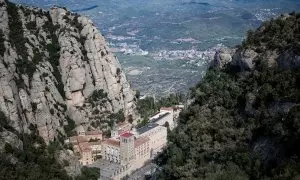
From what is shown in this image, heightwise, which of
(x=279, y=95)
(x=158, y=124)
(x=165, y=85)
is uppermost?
(x=279, y=95)

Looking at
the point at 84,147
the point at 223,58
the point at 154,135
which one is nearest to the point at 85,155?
the point at 84,147

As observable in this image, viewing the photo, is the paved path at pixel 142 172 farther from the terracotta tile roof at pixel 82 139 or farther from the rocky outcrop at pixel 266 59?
the rocky outcrop at pixel 266 59

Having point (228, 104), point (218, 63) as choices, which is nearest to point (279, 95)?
point (228, 104)

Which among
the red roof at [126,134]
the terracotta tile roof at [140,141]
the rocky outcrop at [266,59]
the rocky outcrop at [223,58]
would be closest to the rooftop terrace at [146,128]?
the terracotta tile roof at [140,141]

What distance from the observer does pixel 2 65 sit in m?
79.5

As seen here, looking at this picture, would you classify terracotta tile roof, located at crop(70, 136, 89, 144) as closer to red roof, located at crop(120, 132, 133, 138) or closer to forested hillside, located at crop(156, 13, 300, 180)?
red roof, located at crop(120, 132, 133, 138)

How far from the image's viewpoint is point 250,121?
54.1 m

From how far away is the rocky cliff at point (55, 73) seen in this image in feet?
268

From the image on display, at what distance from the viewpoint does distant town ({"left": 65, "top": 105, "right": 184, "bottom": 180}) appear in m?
83.1

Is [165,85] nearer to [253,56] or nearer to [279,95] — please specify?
[253,56]

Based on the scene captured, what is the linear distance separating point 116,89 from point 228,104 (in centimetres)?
4497

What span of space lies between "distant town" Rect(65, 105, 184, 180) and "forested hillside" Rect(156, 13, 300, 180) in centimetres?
1603

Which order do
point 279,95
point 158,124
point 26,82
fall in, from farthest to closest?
1. point 158,124
2. point 26,82
3. point 279,95

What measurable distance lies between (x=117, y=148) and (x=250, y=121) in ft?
113
